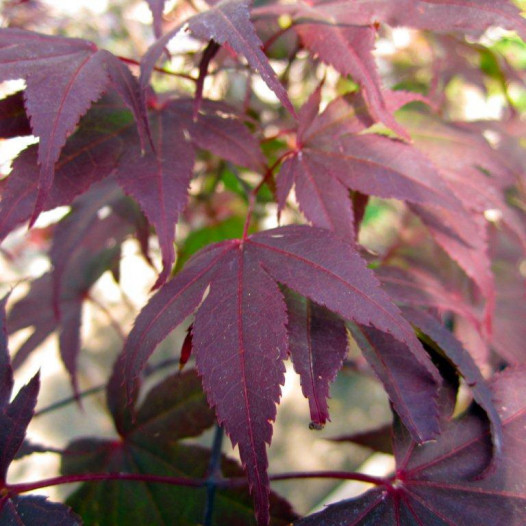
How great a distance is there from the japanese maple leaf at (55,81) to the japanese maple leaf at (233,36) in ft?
0.11

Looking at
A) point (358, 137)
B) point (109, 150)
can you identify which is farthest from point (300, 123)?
point (109, 150)

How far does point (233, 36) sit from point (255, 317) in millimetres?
208

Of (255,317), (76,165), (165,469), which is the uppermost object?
(76,165)

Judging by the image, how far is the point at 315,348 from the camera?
0.38 meters

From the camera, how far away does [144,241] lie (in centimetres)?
68

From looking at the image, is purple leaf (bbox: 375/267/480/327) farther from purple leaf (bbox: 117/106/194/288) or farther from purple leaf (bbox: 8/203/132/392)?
purple leaf (bbox: 8/203/132/392)

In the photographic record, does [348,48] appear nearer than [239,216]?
Yes

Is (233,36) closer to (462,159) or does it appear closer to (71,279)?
(462,159)

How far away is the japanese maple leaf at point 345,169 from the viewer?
46 cm

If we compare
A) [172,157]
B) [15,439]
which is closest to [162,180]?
[172,157]

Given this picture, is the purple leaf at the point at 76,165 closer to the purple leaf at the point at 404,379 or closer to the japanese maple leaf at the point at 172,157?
the japanese maple leaf at the point at 172,157

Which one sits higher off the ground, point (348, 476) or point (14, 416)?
point (14, 416)

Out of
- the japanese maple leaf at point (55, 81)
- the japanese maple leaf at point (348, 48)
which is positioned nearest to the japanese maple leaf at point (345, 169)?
the japanese maple leaf at point (348, 48)

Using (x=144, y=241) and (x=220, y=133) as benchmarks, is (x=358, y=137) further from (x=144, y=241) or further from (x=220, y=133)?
(x=144, y=241)
